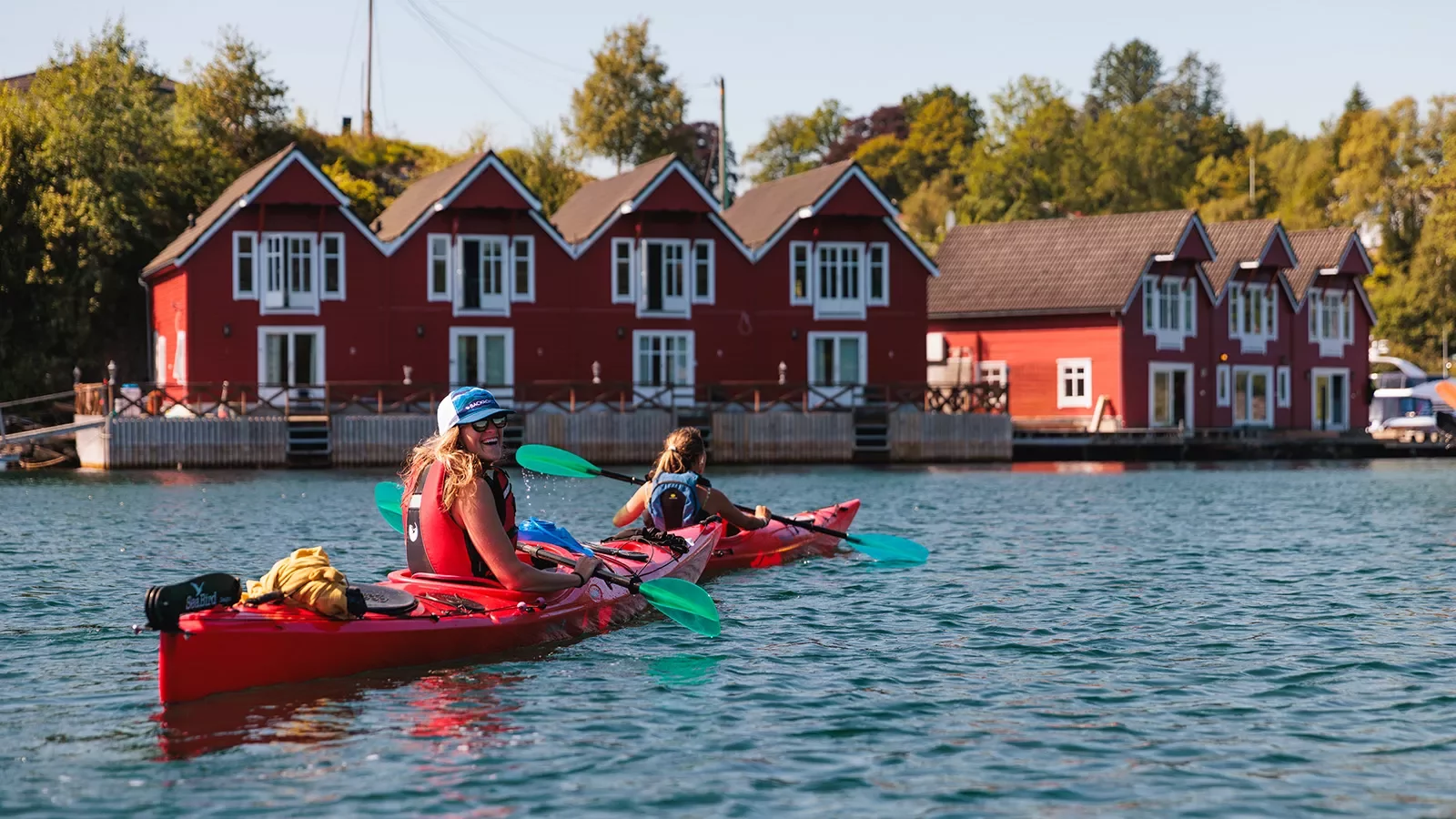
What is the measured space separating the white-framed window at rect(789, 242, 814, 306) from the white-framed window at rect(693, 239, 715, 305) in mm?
2614

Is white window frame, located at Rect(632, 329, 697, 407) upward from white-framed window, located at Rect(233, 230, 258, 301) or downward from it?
downward

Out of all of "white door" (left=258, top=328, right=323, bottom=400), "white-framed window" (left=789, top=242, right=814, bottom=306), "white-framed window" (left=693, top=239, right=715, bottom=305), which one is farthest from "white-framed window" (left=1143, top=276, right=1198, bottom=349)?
"white door" (left=258, top=328, right=323, bottom=400)

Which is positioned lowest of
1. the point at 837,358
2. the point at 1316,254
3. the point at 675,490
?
the point at 675,490

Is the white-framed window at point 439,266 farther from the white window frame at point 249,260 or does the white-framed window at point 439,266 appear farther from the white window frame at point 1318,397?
the white window frame at point 1318,397

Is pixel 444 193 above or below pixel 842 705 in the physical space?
above

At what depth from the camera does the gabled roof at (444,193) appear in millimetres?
42844

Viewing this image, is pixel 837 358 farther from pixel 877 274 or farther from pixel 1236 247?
pixel 1236 247

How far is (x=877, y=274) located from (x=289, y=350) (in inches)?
683

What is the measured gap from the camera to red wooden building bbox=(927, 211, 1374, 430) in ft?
171

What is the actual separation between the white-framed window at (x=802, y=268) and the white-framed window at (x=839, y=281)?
0.56 feet

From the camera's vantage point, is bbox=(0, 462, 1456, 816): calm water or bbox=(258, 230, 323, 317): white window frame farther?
bbox=(258, 230, 323, 317): white window frame

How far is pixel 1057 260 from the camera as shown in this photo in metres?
54.7

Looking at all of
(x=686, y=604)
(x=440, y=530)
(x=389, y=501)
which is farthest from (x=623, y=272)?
(x=440, y=530)

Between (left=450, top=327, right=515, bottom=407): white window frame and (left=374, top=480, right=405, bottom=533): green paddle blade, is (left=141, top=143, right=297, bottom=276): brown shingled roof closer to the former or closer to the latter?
(left=450, top=327, right=515, bottom=407): white window frame
